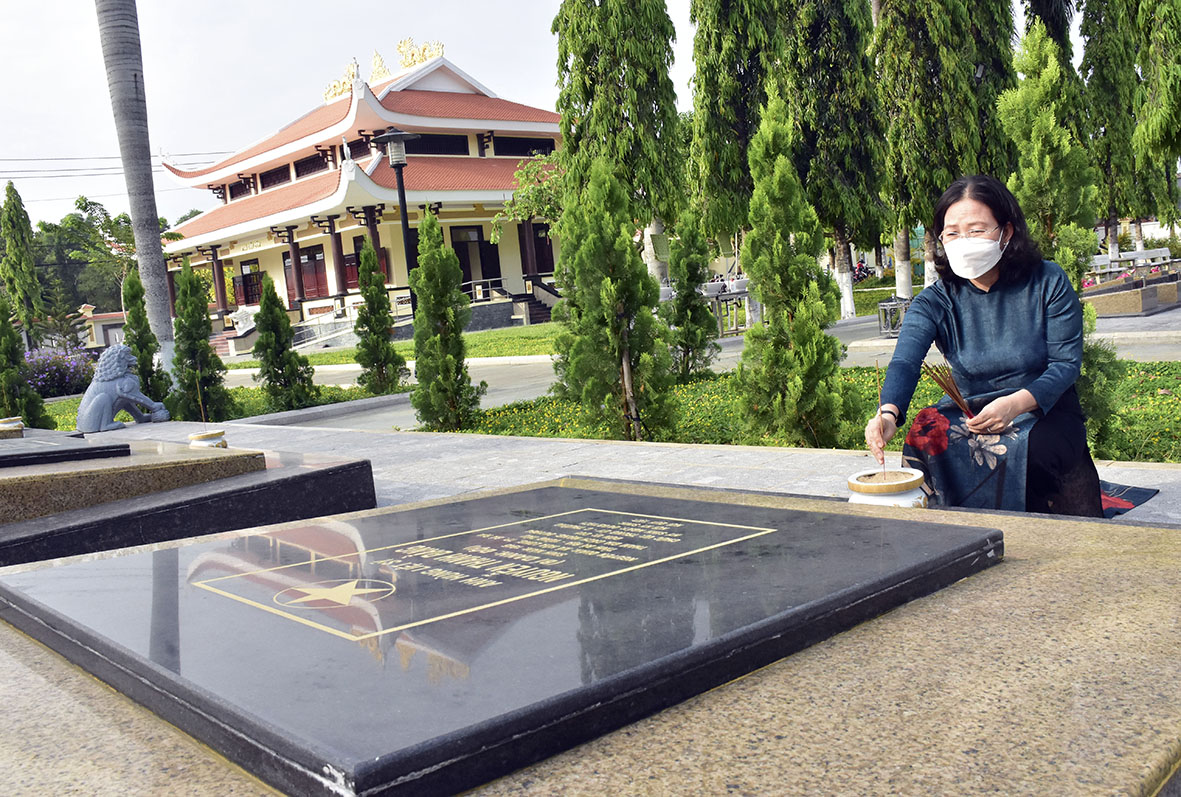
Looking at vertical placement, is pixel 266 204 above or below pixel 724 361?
above

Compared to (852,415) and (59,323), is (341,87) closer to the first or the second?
(59,323)

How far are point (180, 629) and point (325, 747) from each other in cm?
84

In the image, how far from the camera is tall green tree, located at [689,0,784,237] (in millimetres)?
19125

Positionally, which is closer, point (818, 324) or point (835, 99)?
point (818, 324)

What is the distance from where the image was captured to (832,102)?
19.9m

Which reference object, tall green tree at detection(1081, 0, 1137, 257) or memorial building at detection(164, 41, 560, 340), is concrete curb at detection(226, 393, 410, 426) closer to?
memorial building at detection(164, 41, 560, 340)

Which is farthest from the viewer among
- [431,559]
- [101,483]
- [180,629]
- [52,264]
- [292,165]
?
[52,264]

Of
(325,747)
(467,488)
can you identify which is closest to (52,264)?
(467,488)

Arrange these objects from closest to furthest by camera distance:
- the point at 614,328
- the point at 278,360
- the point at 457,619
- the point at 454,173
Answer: the point at 457,619 < the point at 614,328 < the point at 278,360 < the point at 454,173

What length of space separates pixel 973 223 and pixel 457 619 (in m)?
2.14

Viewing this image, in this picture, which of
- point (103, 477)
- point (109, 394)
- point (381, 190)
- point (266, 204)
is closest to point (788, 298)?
point (103, 477)

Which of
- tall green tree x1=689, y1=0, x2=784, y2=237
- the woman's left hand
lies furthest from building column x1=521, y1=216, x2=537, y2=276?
the woman's left hand

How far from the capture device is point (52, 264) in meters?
56.6

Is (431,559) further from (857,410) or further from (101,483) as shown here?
(857,410)
